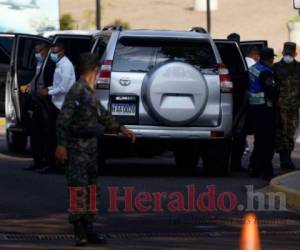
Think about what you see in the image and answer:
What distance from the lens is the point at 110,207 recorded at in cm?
1470

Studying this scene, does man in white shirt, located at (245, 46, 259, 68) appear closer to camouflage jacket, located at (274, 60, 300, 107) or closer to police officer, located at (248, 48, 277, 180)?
camouflage jacket, located at (274, 60, 300, 107)

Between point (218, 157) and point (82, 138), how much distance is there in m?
6.71

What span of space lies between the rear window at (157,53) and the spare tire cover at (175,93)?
0.91 ft

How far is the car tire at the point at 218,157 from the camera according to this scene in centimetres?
1797

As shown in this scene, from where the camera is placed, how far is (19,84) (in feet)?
70.8

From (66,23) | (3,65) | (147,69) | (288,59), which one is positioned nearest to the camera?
(147,69)

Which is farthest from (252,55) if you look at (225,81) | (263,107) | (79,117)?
(79,117)

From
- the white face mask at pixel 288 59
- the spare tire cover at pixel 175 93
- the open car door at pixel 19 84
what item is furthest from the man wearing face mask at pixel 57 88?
the white face mask at pixel 288 59

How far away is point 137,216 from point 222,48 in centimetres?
649

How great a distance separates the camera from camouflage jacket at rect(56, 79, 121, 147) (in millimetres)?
11562

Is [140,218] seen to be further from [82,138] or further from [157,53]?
[157,53]

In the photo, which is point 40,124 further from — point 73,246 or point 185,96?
point 73,246

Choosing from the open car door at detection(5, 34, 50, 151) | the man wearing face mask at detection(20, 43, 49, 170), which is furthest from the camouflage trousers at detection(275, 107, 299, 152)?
the open car door at detection(5, 34, 50, 151)

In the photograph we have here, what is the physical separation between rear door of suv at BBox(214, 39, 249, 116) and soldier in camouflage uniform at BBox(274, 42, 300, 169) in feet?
2.01
